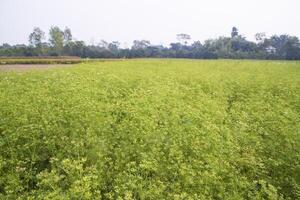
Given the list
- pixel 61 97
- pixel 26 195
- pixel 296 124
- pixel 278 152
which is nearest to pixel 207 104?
pixel 296 124

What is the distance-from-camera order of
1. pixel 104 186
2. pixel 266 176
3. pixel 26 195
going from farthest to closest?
pixel 266 176 < pixel 104 186 < pixel 26 195

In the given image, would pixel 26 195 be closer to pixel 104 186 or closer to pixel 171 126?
pixel 104 186

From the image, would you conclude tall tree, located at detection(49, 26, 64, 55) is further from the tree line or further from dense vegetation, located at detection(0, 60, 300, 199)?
dense vegetation, located at detection(0, 60, 300, 199)

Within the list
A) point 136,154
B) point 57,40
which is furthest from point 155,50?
point 136,154

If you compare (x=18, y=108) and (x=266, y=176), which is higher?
(x=18, y=108)

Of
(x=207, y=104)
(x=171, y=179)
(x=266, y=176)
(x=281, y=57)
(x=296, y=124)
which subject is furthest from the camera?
(x=281, y=57)

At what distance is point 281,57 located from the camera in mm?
73562

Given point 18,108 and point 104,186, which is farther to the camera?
point 18,108

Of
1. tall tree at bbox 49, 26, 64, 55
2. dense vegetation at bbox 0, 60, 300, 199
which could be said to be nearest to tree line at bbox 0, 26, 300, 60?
tall tree at bbox 49, 26, 64, 55

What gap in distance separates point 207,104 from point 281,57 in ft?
229

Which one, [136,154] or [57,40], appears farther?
[57,40]

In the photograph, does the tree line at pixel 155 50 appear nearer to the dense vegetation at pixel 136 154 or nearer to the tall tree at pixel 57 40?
the tall tree at pixel 57 40

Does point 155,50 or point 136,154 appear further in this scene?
point 155,50

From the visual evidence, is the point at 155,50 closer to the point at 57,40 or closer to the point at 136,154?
the point at 57,40
